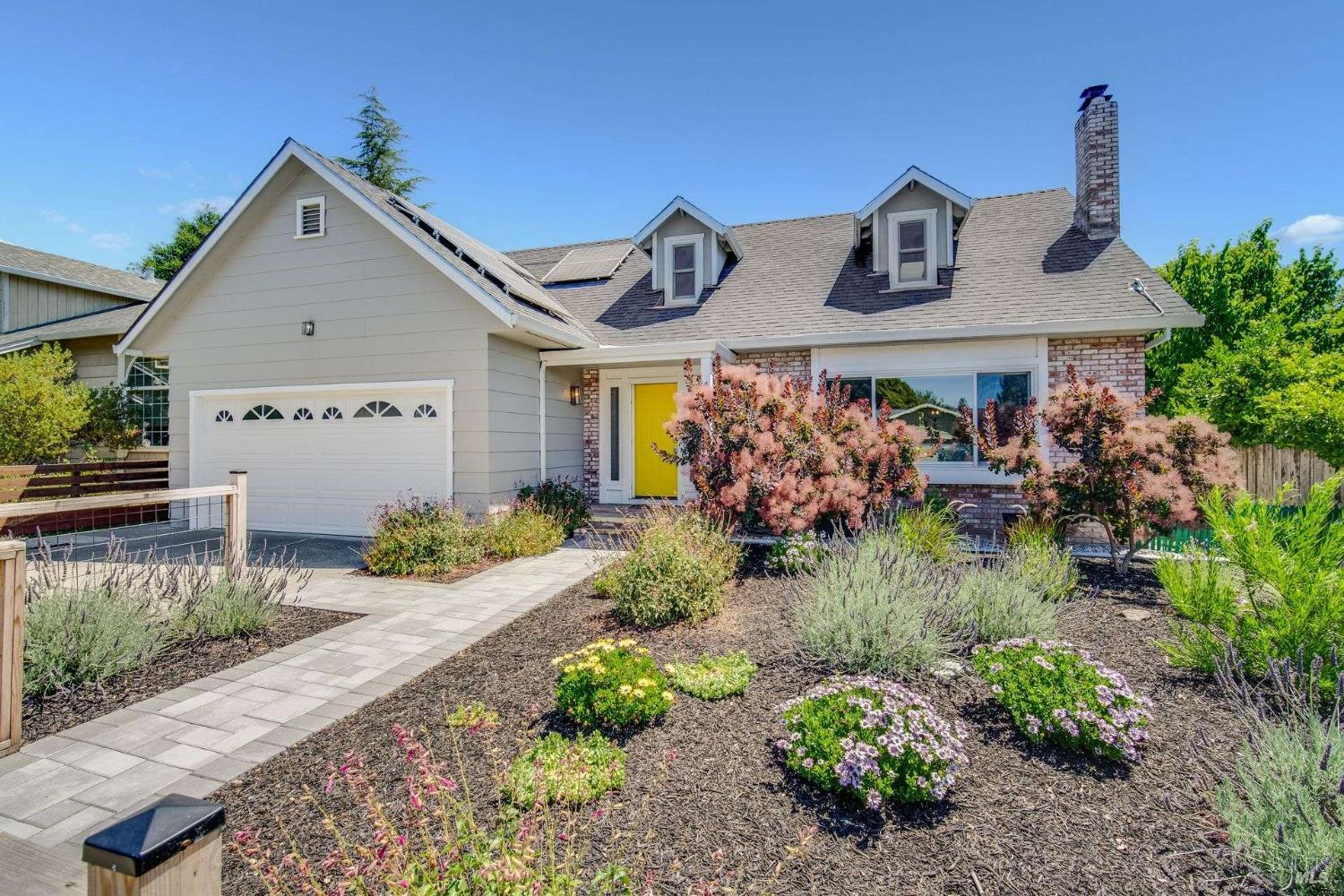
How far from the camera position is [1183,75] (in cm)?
927

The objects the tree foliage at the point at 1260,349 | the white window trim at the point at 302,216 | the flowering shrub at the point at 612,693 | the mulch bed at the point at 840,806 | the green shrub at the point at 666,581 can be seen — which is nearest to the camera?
the mulch bed at the point at 840,806

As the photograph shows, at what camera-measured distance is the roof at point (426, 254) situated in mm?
8797

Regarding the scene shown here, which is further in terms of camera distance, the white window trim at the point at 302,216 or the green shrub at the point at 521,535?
the white window trim at the point at 302,216

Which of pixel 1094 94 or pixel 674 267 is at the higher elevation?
pixel 1094 94

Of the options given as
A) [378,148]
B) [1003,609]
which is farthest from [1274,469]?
[378,148]

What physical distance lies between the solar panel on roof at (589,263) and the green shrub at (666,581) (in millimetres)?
9321

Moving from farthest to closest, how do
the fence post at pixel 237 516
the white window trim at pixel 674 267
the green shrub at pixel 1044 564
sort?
the white window trim at pixel 674 267
the fence post at pixel 237 516
the green shrub at pixel 1044 564

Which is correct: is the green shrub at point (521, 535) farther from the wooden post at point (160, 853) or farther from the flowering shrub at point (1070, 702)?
the wooden post at point (160, 853)

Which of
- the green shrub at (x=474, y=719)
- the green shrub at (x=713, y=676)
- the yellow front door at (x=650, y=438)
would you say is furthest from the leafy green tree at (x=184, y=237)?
the green shrub at (x=713, y=676)

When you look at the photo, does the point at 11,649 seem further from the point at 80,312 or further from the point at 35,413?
the point at 80,312

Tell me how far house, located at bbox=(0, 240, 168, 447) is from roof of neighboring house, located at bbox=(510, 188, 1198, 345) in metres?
9.65

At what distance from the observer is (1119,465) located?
20.6ft

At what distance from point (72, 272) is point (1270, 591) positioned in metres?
26.3

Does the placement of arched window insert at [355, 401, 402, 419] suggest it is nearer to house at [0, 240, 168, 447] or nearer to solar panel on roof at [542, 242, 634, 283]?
solar panel on roof at [542, 242, 634, 283]
